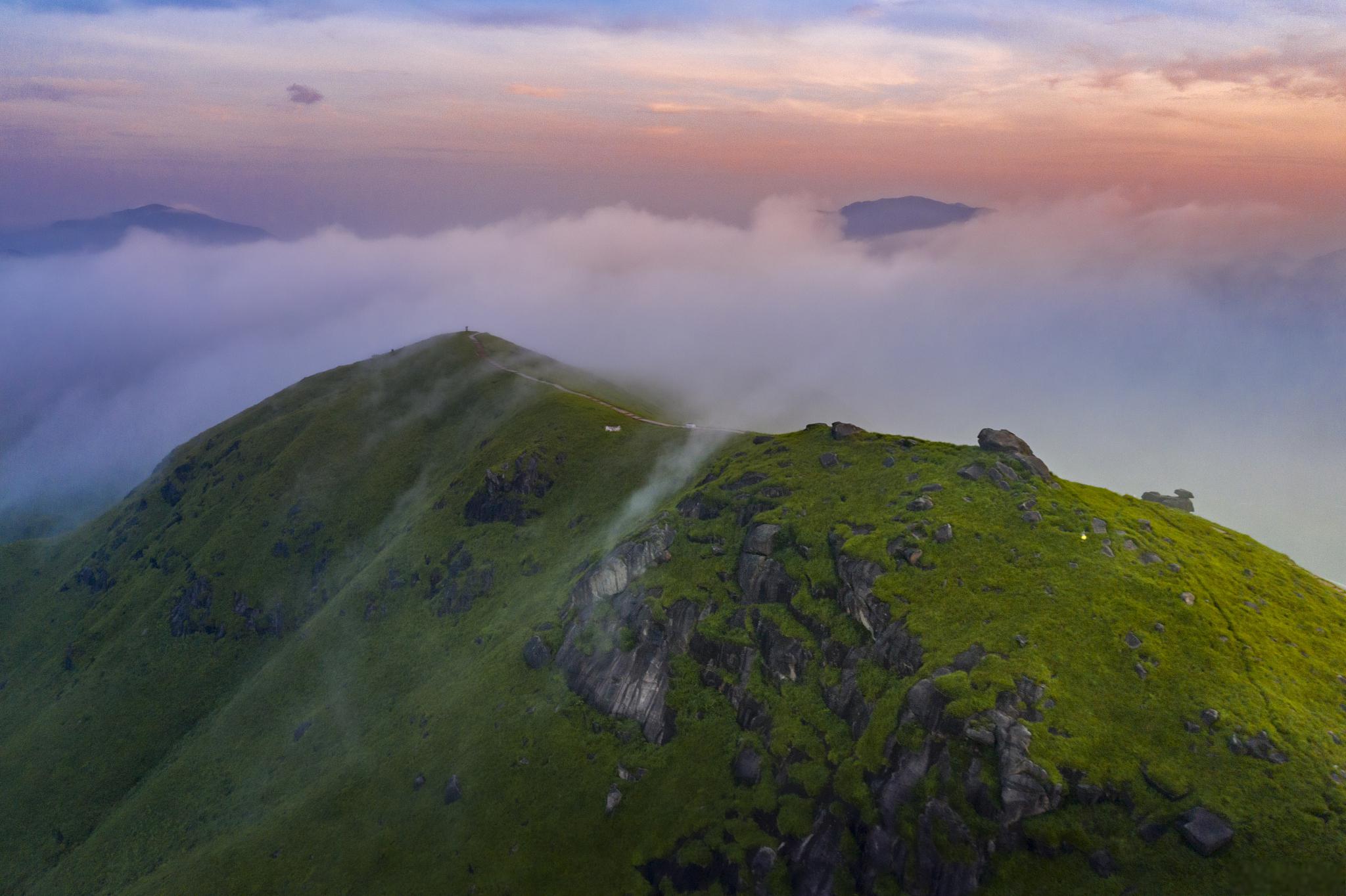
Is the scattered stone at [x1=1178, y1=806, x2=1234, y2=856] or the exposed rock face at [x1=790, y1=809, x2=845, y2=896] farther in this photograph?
the exposed rock face at [x1=790, y1=809, x2=845, y2=896]

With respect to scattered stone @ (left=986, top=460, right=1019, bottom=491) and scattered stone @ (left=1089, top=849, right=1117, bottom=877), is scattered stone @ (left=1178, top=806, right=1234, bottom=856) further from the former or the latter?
scattered stone @ (left=986, top=460, right=1019, bottom=491)

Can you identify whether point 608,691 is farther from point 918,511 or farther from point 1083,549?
point 1083,549

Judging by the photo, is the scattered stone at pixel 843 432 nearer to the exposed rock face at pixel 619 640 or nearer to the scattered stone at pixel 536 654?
the exposed rock face at pixel 619 640

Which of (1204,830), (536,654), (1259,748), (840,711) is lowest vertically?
(536,654)

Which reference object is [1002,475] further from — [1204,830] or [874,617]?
[1204,830]

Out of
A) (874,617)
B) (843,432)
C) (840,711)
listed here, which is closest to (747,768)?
(840,711)

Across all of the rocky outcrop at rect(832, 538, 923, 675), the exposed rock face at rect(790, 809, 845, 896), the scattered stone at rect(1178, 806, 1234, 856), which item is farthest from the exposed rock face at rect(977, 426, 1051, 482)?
the exposed rock face at rect(790, 809, 845, 896)
